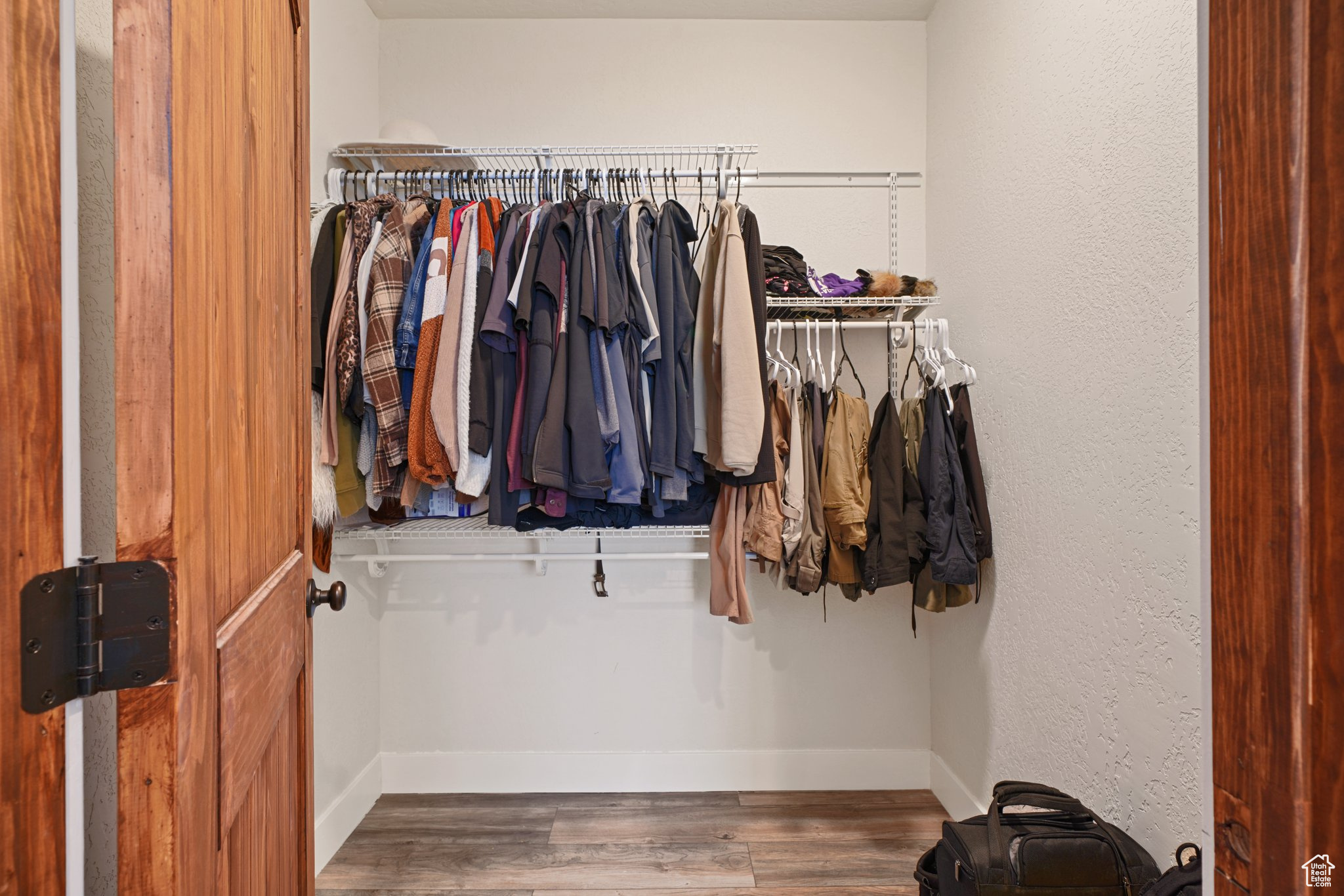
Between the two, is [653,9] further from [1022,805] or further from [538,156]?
[1022,805]

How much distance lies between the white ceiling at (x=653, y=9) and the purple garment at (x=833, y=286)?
958 mm

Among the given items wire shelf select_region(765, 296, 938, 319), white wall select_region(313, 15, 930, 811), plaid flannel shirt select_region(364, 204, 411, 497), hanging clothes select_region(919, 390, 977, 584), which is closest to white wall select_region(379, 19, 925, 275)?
white wall select_region(313, 15, 930, 811)

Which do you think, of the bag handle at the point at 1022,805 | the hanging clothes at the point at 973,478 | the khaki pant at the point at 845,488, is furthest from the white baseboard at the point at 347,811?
the hanging clothes at the point at 973,478

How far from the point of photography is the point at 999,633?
6.29ft

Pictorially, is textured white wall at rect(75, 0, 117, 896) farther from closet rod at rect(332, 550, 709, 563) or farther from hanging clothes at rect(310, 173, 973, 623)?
closet rod at rect(332, 550, 709, 563)

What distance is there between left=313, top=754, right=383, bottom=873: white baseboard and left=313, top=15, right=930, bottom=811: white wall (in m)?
0.07

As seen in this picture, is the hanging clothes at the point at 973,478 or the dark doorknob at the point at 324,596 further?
the hanging clothes at the point at 973,478

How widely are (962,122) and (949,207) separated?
25 centimetres

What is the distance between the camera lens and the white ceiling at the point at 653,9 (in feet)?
7.59

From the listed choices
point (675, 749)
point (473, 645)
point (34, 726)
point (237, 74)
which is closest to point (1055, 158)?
point (237, 74)

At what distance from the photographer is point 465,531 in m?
2.13

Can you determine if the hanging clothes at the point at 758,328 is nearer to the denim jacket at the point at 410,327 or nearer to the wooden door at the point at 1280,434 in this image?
the denim jacket at the point at 410,327

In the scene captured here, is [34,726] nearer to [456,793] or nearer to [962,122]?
[456,793]

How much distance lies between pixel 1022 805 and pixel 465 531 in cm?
163
